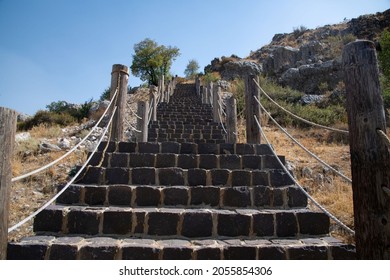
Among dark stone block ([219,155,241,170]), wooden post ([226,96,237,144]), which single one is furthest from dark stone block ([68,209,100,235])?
wooden post ([226,96,237,144])

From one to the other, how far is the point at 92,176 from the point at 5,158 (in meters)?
1.88

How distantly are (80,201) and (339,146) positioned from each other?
8698 mm

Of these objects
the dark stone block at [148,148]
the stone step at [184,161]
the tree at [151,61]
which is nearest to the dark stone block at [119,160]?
the stone step at [184,161]

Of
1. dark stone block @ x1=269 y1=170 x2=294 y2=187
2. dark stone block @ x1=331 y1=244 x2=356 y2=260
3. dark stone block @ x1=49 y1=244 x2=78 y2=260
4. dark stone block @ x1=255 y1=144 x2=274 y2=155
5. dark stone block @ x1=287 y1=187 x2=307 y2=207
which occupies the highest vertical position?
dark stone block @ x1=255 y1=144 x2=274 y2=155

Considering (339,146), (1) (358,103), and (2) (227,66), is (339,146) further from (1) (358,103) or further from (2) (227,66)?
(2) (227,66)

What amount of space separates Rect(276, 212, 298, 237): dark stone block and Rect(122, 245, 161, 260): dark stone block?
133 cm

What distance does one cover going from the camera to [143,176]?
12.6 ft

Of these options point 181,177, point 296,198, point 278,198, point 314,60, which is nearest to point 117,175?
point 181,177

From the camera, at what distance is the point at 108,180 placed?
3.81 m

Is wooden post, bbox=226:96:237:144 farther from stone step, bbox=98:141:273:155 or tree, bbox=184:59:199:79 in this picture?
tree, bbox=184:59:199:79

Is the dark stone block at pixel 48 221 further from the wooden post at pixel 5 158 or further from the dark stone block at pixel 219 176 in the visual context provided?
the dark stone block at pixel 219 176

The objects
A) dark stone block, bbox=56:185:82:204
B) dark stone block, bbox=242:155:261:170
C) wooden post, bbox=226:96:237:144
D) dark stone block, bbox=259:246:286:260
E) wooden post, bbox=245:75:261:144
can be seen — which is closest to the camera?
dark stone block, bbox=259:246:286:260

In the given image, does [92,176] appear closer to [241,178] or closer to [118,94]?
[118,94]

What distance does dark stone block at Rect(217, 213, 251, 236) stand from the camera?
3014mm
